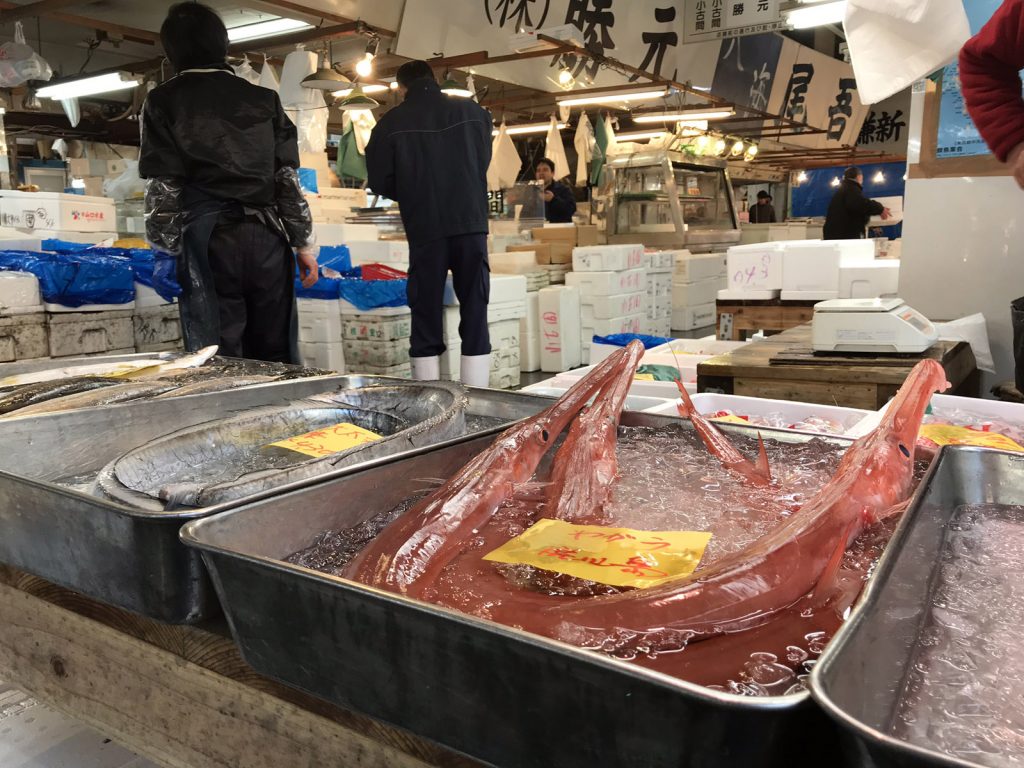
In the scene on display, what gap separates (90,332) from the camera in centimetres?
444

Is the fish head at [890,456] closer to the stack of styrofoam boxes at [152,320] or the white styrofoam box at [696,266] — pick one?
the stack of styrofoam boxes at [152,320]

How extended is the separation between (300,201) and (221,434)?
214cm

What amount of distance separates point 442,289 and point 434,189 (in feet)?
1.86

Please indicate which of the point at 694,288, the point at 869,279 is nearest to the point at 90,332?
the point at 869,279

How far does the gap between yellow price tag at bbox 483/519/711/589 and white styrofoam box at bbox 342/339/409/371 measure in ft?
14.6

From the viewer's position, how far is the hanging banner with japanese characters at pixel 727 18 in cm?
825

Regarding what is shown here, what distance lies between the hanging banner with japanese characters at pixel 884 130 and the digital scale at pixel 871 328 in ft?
51.4

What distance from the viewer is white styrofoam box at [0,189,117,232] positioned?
16.4ft

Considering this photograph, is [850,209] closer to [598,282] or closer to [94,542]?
[598,282]

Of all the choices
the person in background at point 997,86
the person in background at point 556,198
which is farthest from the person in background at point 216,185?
the person in background at point 556,198

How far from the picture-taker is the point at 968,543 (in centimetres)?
83

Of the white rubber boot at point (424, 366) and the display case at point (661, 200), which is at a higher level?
the display case at point (661, 200)

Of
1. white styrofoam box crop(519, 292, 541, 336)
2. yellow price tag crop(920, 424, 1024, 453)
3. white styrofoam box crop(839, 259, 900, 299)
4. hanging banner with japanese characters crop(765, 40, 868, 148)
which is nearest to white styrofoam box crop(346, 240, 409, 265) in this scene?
white styrofoam box crop(519, 292, 541, 336)

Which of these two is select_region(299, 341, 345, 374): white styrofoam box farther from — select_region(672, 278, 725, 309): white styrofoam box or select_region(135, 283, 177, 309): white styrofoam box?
select_region(672, 278, 725, 309): white styrofoam box
